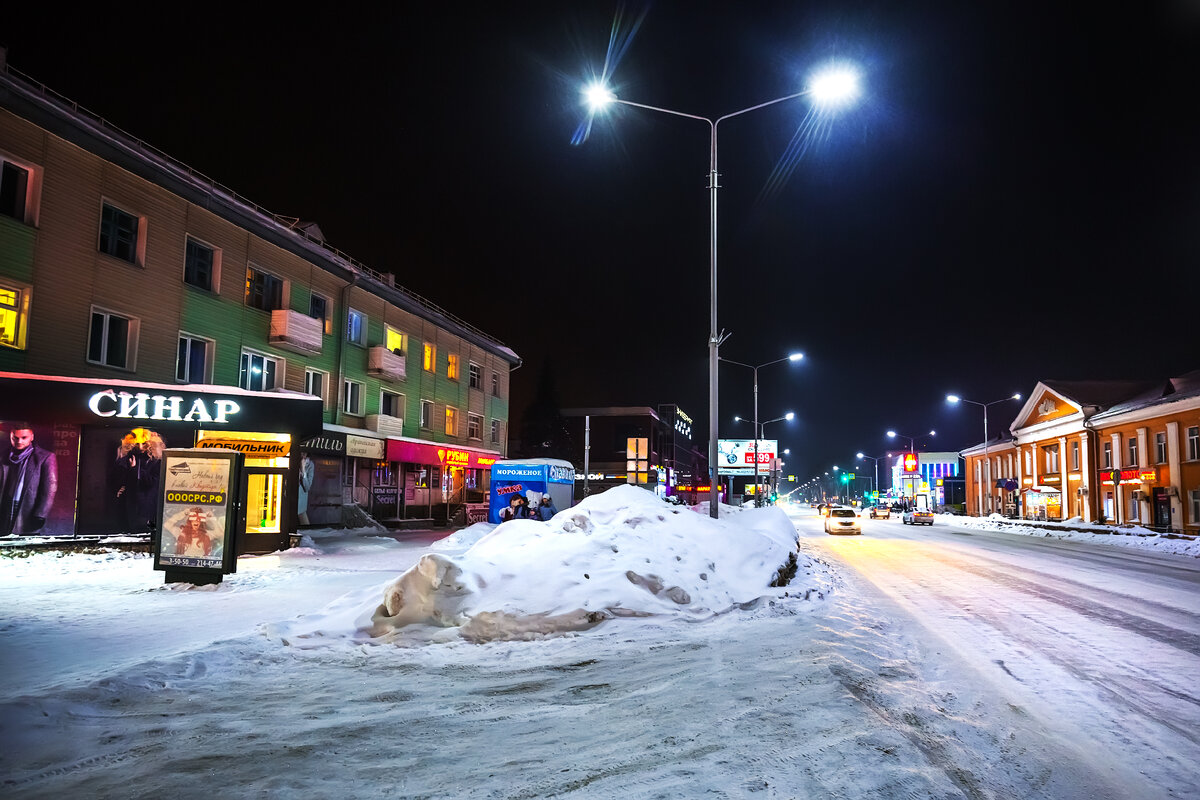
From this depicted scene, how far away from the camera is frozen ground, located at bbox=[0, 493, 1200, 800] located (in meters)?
4.33

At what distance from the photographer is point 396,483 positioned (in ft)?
114

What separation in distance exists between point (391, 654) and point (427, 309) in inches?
1248

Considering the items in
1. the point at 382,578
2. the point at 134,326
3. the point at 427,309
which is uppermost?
the point at 427,309

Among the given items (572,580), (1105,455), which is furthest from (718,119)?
(1105,455)

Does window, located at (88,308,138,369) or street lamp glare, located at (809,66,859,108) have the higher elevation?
street lamp glare, located at (809,66,859,108)

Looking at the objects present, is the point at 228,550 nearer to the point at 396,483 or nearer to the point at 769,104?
the point at 769,104

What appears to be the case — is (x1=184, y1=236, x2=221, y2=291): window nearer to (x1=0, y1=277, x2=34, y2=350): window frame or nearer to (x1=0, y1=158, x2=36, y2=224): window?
(x1=0, y1=158, x2=36, y2=224): window

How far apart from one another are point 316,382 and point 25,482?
12.9 meters

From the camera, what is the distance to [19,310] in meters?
18.1

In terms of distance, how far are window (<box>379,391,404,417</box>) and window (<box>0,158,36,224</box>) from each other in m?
16.9

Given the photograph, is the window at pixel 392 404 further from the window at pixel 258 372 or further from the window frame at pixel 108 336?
the window frame at pixel 108 336

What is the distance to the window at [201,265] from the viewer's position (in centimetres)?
2340

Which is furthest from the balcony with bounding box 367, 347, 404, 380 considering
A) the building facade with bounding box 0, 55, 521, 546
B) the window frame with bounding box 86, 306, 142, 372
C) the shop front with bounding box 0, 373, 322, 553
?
the shop front with bounding box 0, 373, 322, 553

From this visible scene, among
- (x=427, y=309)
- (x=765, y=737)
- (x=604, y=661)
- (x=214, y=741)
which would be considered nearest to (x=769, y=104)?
(x=604, y=661)
